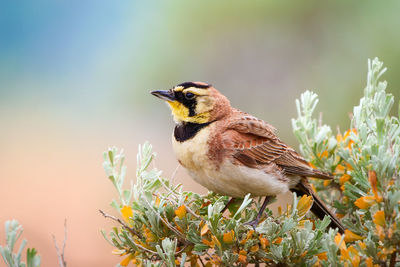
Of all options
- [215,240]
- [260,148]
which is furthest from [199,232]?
[260,148]

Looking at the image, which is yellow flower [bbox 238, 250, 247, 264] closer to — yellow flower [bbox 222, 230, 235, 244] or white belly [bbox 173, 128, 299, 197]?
yellow flower [bbox 222, 230, 235, 244]

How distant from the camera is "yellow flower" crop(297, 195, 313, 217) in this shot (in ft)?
8.10

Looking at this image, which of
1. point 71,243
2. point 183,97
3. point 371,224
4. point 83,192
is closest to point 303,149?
point 183,97

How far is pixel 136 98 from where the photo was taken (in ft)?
27.9

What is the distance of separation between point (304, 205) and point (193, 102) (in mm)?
1287

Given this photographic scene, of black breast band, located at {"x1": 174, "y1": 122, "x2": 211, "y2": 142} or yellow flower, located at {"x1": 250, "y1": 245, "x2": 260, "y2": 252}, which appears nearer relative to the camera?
yellow flower, located at {"x1": 250, "y1": 245, "x2": 260, "y2": 252}

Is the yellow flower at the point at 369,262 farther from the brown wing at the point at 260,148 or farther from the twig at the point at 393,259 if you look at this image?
the brown wing at the point at 260,148

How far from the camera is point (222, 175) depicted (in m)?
3.15

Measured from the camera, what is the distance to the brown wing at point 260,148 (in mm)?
3334

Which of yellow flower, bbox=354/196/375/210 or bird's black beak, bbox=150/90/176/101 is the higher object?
bird's black beak, bbox=150/90/176/101

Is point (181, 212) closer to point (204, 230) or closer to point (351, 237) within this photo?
point (204, 230)

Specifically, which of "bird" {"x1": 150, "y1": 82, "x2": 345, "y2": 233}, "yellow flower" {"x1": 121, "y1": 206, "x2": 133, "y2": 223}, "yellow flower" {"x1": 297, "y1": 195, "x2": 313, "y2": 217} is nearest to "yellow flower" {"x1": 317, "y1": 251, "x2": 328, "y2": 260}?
"yellow flower" {"x1": 297, "y1": 195, "x2": 313, "y2": 217}

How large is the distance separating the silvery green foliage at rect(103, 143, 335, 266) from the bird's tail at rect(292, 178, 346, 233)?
563 mm

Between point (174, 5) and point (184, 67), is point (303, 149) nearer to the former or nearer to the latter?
point (184, 67)
